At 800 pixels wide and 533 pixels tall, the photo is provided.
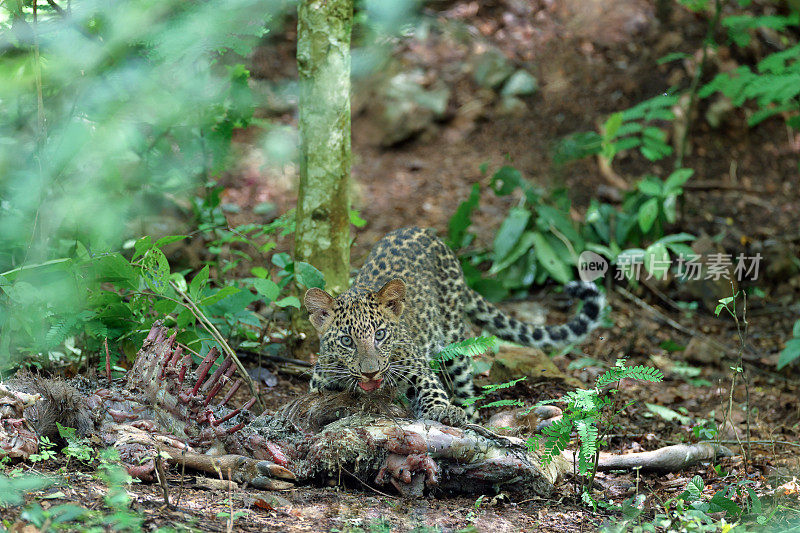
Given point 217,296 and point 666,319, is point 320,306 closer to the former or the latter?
point 217,296

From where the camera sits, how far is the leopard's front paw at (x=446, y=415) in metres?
4.77

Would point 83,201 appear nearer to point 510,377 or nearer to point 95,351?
point 95,351

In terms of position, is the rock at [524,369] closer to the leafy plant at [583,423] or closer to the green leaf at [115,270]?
the leafy plant at [583,423]

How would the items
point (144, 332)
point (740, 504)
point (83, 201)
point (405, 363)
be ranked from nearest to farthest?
point (83, 201), point (740, 504), point (144, 332), point (405, 363)

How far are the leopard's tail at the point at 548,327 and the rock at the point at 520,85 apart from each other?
607cm

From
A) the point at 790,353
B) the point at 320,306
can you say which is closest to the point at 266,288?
the point at 320,306

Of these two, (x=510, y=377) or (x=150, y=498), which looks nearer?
(x=150, y=498)

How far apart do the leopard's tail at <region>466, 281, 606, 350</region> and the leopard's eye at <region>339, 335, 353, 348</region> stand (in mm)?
1776

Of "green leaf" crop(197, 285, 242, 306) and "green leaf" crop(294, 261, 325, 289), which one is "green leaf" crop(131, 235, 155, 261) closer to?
"green leaf" crop(197, 285, 242, 306)

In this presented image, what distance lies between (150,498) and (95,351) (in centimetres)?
191

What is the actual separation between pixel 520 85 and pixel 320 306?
7767mm

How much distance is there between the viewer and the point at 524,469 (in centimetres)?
417

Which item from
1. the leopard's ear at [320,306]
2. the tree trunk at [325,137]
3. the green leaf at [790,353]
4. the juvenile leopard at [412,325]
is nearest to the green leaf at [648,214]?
the green leaf at [790,353]

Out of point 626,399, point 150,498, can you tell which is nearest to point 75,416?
point 150,498
